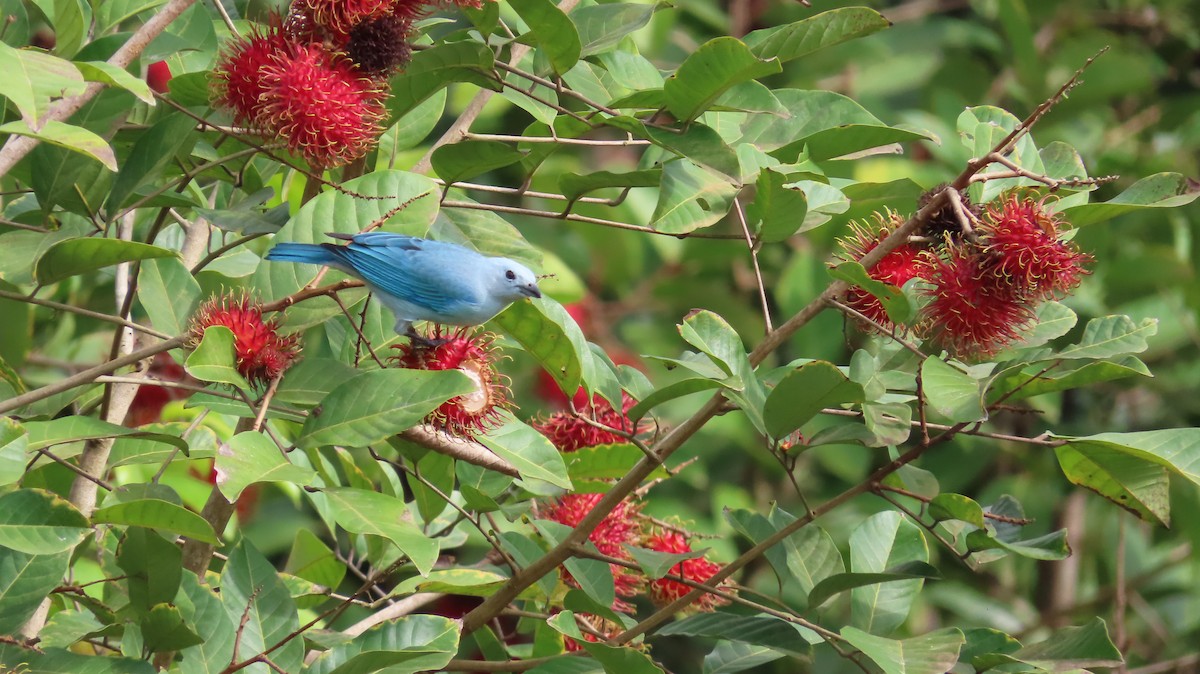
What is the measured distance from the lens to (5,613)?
1661 millimetres

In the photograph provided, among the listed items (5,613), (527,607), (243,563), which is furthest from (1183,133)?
(5,613)

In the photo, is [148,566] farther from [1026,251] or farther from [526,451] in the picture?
[1026,251]

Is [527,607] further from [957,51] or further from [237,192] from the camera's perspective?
[957,51]

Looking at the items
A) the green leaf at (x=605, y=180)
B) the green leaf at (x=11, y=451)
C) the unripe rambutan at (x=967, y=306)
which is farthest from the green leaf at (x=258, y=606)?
the unripe rambutan at (x=967, y=306)

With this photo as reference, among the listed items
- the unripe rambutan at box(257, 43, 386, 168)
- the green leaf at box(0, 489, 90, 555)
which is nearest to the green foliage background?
the green leaf at box(0, 489, 90, 555)

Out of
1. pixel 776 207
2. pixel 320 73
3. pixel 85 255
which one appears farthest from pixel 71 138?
pixel 776 207

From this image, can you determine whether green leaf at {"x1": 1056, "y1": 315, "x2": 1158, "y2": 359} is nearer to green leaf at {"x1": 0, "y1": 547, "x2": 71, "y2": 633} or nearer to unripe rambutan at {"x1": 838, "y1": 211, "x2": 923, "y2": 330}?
unripe rambutan at {"x1": 838, "y1": 211, "x2": 923, "y2": 330}

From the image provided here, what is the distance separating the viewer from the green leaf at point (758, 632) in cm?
185

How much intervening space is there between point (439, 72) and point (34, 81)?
0.62m

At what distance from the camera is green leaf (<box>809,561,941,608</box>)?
68.1 inches

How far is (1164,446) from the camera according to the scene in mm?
1623

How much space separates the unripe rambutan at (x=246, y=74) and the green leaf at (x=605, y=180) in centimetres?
47

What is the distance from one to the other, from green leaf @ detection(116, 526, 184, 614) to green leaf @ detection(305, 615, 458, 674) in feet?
0.78

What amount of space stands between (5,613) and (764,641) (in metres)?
1.06
